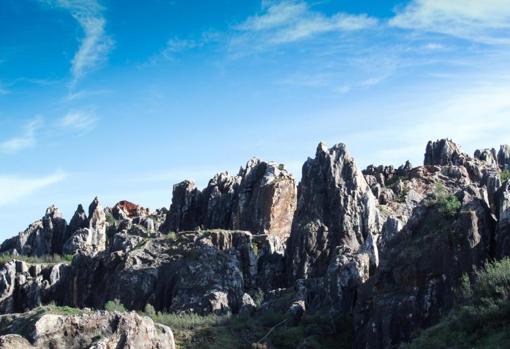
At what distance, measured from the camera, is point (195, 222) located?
82.2 meters

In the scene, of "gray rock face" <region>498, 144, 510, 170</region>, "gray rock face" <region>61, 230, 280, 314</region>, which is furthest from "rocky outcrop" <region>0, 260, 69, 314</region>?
"gray rock face" <region>498, 144, 510, 170</region>

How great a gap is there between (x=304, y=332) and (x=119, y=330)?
10988mm

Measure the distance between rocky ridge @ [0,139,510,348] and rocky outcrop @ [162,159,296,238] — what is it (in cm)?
17

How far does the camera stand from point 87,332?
90.7 ft

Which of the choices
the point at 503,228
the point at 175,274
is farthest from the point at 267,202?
the point at 503,228

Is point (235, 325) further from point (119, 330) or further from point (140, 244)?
point (140, 244)

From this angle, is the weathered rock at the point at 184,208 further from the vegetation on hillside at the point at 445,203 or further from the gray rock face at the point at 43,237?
the vegetation on hillside at the point at 445,203

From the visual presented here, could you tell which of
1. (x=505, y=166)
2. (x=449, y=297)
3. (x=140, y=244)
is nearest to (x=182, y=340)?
(x=449, y=297)

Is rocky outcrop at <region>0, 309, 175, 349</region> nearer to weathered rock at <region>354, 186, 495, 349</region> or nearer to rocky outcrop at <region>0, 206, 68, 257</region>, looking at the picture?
weathered rock at <region>354, 186, 495, 349</region>

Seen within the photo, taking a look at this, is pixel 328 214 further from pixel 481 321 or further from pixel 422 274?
pixel 481 321

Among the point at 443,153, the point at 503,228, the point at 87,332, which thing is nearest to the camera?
the point at 87,332

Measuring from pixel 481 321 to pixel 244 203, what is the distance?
5593cm

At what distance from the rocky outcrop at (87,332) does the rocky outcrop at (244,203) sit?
42351 mm

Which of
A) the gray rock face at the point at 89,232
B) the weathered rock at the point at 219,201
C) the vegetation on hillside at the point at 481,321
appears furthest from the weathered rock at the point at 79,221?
the vegetation on hillside at the point at 481,321
